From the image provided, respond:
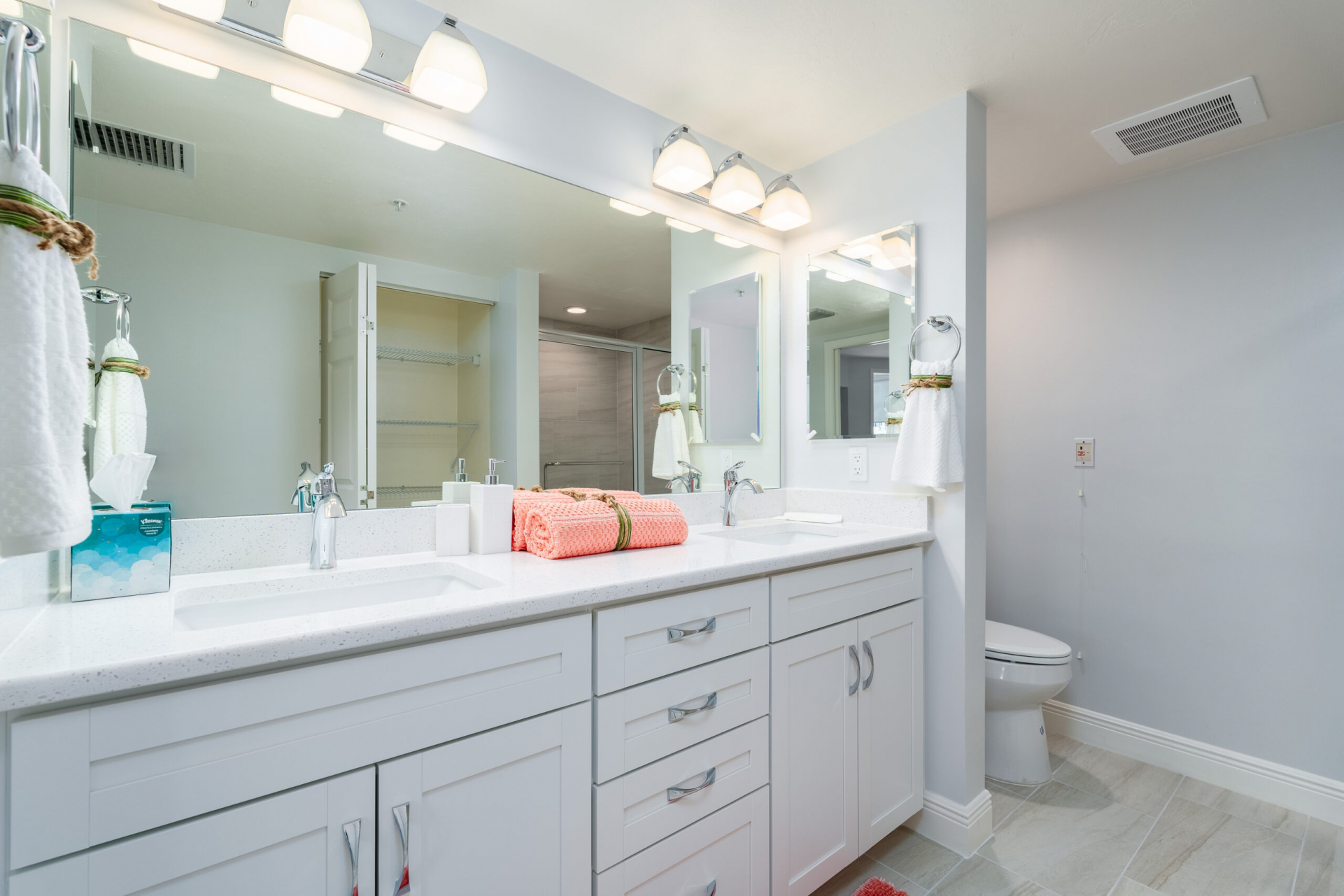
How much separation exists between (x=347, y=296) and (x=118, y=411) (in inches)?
19.4

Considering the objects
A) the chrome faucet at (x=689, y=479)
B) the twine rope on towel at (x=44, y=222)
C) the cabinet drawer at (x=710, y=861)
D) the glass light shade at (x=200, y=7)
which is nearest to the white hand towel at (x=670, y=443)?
the chrome faucet at (x=689, y=479)

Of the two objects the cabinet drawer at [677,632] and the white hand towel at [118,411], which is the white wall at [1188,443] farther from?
the white hand towel at [118,411]

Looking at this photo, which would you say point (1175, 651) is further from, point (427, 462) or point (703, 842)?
point (427, 462)

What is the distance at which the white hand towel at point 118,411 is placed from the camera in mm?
1107

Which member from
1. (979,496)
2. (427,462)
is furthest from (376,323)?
(979,496)

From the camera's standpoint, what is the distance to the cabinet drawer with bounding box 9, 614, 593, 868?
0.68m

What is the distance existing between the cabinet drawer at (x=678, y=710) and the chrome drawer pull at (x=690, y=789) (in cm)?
8

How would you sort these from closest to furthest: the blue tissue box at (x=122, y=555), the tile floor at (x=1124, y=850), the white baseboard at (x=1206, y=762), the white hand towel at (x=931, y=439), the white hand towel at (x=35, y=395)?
the white hand towel at (x=35, y=395) → the blue tissue box at (x=122, y=555) → the tile floor at (x=1124, y=850) → the white hand towel at (x=931, y=439) → the white baseboard at (x=1206, y=762)

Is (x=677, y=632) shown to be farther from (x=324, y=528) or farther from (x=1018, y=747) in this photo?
(x=1018, y=747)

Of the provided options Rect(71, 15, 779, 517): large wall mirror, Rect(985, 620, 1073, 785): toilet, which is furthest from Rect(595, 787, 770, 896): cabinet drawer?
Rect(985, 620, 1073, 785): toilet

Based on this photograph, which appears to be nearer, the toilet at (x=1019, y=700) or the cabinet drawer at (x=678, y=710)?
the cabinet drawer at (x=678, y=710)

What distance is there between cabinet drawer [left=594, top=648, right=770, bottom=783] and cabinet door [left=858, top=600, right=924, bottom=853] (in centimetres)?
43

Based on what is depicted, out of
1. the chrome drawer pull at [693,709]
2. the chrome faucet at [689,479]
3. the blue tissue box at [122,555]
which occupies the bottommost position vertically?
the chrome drawer pull at [693,709]

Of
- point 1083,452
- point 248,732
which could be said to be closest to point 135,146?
point 248,732
